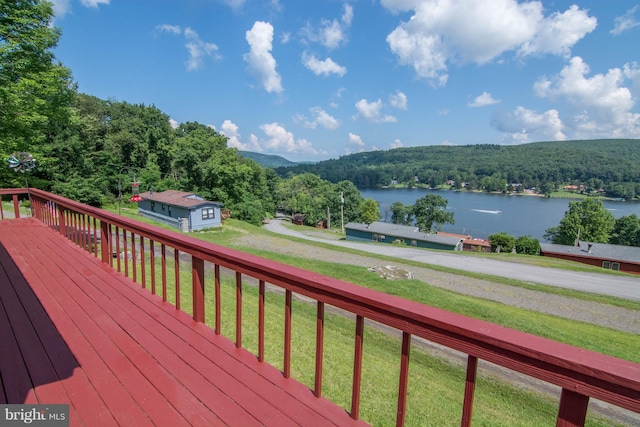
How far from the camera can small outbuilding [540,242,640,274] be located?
24281 mm

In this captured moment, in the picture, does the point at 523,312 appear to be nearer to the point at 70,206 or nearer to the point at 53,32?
the point at 70,206

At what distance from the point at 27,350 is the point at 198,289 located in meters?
1.09

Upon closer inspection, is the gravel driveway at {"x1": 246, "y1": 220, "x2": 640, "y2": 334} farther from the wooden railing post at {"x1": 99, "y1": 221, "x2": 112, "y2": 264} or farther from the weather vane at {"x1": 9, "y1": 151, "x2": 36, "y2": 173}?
the weather vane at {"x1": 9, "y1": 151, "x2": 36, "y2": 173}

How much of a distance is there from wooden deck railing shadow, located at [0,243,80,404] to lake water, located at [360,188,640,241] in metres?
57.0

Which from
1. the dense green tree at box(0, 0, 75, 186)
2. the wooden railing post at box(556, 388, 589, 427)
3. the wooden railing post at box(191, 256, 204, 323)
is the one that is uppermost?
the dense green tree at box(0, 0, 75, 186)

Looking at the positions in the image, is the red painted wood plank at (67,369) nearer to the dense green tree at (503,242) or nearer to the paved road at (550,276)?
the paved road at (550,276)

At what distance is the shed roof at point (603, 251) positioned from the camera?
2455cm

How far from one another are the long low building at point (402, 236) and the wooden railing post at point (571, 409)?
31499mm

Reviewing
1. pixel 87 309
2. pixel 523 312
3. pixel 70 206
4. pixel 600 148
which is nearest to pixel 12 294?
pixel 87 309

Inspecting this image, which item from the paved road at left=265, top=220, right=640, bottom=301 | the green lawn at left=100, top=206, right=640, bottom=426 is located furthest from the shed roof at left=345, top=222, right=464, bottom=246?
the green lawn at left=100, top=206, right=640, bottom=426

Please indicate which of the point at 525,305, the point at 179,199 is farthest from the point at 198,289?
the point at 179,199

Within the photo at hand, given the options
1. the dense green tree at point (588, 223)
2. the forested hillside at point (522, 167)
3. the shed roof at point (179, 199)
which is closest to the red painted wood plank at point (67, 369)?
the shed roof at point (179, 199)

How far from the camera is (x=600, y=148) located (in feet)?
390

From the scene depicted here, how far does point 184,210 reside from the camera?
2280 cm
